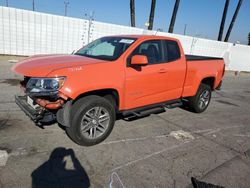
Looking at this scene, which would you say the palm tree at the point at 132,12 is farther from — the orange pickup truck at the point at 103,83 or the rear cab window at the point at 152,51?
the rear cab window at the point at 152,51

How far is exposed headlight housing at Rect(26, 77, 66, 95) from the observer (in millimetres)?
3332

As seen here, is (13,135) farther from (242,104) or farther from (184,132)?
(242,104)

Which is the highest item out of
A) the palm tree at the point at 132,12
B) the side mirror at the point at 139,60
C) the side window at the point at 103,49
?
the palm tree at the point at 132,12

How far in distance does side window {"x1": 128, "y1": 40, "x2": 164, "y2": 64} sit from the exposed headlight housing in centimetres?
164

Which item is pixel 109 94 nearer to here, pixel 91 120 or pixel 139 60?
pixel 91 120

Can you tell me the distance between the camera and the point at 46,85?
3.38m

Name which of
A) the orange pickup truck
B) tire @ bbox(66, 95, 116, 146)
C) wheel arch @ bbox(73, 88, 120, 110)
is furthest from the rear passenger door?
tire @ bbox(66, 95, 116, 146)

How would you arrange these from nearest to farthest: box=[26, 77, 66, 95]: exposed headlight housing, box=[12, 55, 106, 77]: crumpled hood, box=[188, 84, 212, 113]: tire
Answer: box=[26, 77, 66, 95]: exposed headlight housing < box=[12, 55, 106, 77]: crumpled hood < box=[188, 84, 212, 113]: tire

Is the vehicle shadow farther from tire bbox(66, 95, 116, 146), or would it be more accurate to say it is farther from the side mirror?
the side mirror

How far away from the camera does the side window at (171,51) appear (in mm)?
5068

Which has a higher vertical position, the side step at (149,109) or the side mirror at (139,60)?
the side mirror at (139,60)

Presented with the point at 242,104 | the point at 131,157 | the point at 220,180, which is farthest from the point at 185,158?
the point at 242,104

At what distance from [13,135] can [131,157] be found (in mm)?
2091

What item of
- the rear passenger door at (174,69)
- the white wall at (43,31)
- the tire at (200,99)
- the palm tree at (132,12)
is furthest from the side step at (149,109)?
the palm tree at (132,12)
